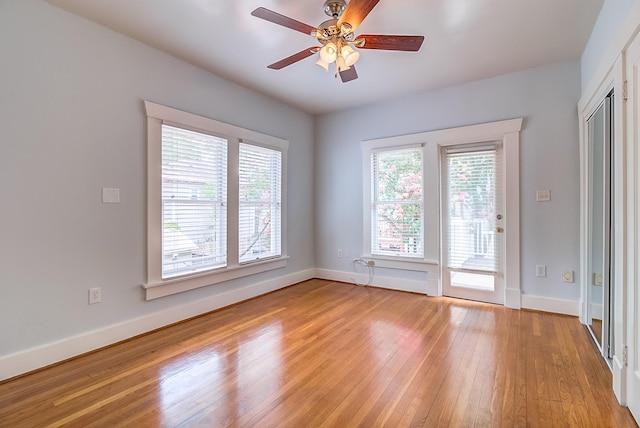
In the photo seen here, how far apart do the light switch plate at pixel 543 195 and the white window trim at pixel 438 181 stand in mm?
188

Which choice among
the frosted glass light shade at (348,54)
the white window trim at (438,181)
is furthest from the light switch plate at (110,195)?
the white window trim at (438,181)

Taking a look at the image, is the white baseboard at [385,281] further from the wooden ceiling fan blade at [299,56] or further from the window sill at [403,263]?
the wooden ceiling fan blade at [299,56]

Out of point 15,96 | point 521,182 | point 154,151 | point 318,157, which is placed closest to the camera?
point 15,96

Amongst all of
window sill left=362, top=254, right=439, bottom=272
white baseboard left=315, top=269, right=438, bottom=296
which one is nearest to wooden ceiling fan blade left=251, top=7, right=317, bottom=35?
window sill left=362, top=254, right=439, bottom=272

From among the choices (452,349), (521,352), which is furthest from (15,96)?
(521,352)

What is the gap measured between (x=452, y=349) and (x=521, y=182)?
2115mm

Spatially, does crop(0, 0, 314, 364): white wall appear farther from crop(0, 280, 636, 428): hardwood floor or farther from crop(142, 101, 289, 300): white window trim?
crop(0, 280, 636, 428): hardwood floor

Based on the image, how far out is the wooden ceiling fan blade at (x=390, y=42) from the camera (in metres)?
2.06

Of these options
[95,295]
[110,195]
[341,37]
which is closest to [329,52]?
[341,37]

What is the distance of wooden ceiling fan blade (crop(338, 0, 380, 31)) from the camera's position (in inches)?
70.1

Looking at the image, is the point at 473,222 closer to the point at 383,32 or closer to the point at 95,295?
the point at 383,32

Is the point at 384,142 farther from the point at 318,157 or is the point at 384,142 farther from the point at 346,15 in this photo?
the point at 346,15

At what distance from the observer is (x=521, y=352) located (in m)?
2.43

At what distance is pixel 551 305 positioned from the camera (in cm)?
330
